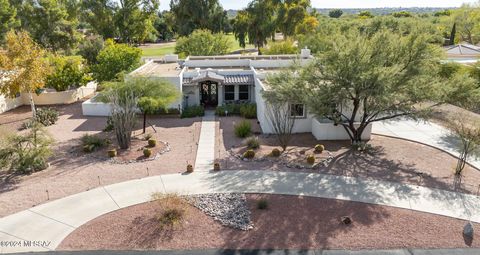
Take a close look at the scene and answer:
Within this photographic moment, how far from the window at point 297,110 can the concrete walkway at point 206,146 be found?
208 inches

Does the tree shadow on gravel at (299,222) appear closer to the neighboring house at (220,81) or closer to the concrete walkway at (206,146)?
the concrete walkway at (206,146)

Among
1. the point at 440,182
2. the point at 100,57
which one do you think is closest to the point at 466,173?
the point at 440,182

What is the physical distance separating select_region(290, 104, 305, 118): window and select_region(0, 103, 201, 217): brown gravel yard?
6.27 metres

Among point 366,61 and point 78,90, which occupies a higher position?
point 366,61

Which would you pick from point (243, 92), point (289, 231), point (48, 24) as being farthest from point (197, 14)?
point (289, 231)

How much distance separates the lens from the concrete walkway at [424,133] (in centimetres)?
2012

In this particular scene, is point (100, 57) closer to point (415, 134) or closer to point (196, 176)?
point (196, 176)

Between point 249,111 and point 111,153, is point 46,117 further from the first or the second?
point 249,111

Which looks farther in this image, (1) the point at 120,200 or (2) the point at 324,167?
(2) the point at 324,167

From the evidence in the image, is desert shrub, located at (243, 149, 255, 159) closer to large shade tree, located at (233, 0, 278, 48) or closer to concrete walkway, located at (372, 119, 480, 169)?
concrete walkway, located at (372, 119, 480, 169)

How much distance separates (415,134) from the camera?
22094 millimetres

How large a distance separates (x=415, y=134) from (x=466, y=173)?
5.90 meters

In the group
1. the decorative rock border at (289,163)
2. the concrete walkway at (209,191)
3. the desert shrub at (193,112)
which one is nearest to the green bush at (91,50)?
the desert shrub at (193,112)

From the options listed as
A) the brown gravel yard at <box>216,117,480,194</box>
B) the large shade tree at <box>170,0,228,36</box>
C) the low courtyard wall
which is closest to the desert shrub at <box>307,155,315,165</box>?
the brown gravel yard at <box>216,117,480,194</box>
